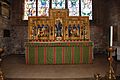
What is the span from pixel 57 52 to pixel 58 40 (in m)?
0.61

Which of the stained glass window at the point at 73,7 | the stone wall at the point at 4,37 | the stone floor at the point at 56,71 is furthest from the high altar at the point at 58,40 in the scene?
the stained glass window at the point at 73,7

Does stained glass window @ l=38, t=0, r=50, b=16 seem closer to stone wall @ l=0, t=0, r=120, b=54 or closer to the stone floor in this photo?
stone wall @ l=0, t=0, r=120, b=54

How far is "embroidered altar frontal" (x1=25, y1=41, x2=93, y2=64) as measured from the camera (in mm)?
7270

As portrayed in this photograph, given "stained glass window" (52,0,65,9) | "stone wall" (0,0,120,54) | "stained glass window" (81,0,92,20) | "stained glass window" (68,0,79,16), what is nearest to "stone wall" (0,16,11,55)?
"stone wall" (0,0,120,54)

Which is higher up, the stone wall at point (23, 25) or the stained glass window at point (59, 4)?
the stained glass window at point (59, 4)

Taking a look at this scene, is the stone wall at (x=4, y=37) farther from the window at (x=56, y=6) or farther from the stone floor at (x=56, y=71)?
the stone floor at (x=56, y=71)

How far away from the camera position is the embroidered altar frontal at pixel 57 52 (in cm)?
727

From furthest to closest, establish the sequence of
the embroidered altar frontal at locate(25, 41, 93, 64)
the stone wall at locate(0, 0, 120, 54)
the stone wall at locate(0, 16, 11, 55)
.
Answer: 1. the stone wall at locate(0, 0, 120, 54)
2. the stone wall at locate(0, 16, 11, 55)
3. the embroidered altar frontal at locate(25, 41, 93, 64)

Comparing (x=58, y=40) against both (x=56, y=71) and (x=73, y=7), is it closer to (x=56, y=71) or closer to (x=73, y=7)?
(x=56, y=71)

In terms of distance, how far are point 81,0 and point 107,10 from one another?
1585mm

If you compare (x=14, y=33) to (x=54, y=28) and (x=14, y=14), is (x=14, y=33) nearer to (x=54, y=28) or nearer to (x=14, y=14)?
(x=14, y=14)

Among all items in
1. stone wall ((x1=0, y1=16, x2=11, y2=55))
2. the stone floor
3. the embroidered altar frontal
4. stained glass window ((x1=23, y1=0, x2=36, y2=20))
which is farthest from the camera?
stained glass window ((x1=23, y1=0, x2=36, y2=20))

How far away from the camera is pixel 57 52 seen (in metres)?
7.27

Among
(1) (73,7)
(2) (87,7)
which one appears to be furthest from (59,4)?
(2) (87,7)
